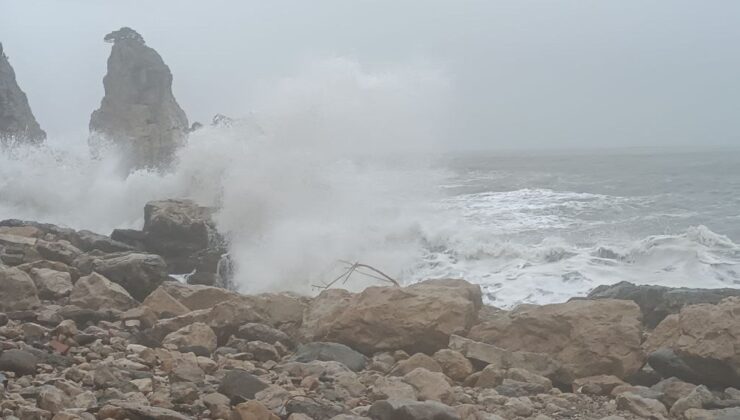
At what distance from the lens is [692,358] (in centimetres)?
453

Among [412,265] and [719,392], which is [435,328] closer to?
[719,392]

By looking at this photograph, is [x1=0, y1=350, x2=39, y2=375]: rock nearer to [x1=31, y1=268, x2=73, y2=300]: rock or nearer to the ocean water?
[x1=31, y1=268, x2=73, y2=300]: rock

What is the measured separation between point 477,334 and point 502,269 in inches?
270

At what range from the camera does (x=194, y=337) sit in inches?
183

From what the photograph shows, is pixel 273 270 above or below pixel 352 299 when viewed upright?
below

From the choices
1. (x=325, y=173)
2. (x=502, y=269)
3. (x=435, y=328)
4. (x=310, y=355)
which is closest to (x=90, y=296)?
(x=310, y=355)

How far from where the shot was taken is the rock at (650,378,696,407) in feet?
13.6

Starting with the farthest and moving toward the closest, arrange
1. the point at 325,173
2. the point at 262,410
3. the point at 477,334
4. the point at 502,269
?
the point at 325,173 < the point at 502,269 < the point at 477,334 < the point at 262,410

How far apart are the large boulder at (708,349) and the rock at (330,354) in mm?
1903

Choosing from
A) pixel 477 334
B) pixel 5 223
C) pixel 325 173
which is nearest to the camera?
pixel 477 334

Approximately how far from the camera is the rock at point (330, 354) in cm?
457

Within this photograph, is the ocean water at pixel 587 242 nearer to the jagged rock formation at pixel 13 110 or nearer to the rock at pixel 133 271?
the rock at pixel 133 271

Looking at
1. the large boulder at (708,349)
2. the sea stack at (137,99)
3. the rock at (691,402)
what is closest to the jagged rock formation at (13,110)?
the sea stack at (137,99)

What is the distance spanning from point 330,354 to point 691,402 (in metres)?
2.13
